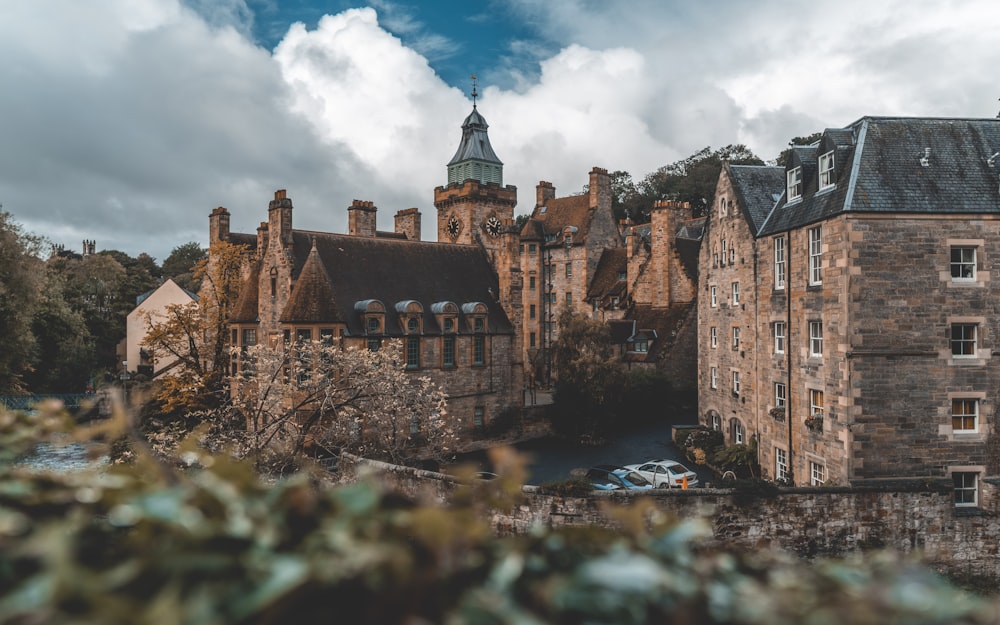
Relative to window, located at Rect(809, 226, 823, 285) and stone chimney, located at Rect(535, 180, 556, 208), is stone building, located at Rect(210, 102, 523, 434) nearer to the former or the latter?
window, located at Rect(809, 226, 823, 285)

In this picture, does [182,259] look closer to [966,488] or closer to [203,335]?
[203,335]

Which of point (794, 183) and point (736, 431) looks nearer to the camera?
point (794, 183)

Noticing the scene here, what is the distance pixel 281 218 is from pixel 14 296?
13128mm

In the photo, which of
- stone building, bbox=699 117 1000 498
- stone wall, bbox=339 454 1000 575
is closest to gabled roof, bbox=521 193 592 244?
stone building, bbox=699 117 1000 498

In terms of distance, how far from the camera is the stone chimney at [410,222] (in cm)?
4719

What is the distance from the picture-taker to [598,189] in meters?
54.8

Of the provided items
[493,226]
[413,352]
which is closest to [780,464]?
[413,352]

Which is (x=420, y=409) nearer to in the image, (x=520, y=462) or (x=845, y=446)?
(x=845, y=446)

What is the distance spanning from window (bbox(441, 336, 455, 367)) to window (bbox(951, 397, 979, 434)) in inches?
810

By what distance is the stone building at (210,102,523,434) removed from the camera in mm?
30906

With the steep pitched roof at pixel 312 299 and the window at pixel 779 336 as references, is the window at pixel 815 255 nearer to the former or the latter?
the window at pixel 779 336

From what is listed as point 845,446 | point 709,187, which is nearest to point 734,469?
point 845,446

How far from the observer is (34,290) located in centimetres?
3366

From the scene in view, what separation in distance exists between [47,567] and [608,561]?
175cm
